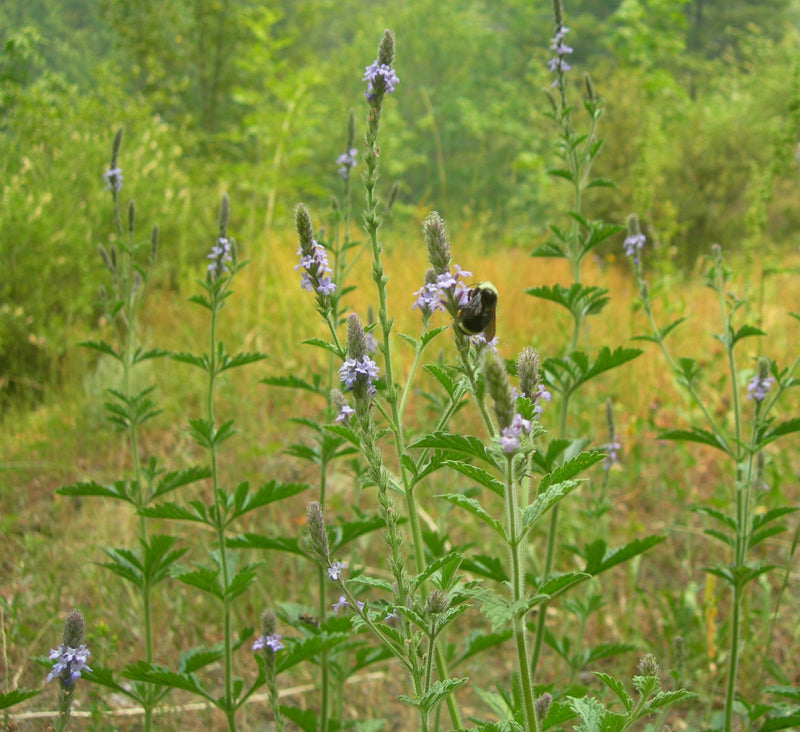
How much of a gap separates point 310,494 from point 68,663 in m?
2.89

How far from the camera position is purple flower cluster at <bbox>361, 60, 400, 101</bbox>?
1.67 meters

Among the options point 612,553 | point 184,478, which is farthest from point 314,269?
point 612,553

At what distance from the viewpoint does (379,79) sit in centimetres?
168

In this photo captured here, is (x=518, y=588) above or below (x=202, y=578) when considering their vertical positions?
below

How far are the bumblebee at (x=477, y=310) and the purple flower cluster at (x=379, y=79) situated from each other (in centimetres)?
57

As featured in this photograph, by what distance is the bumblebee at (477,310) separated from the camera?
1.32 meters

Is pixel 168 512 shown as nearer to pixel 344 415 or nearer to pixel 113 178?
pixel 344 415

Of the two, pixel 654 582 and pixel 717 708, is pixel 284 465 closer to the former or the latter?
pixel 654 582

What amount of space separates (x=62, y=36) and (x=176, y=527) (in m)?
12.7

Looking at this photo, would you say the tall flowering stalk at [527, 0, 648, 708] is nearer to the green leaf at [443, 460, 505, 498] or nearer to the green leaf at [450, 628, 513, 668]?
the green leaf at [450, 628, 513, 668]

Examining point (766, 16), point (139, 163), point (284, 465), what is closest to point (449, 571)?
point (284, 465)

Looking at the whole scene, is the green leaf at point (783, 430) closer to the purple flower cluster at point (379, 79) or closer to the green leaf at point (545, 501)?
the green leaf at point (545, 501)

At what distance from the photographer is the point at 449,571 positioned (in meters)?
1.38

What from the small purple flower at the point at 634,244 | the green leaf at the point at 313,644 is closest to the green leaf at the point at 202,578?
the green leaf at the point at 313,644
